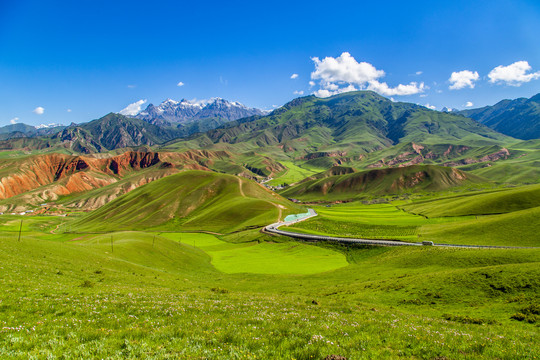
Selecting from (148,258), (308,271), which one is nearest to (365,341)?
(308,271)

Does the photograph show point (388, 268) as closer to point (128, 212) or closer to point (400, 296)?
point (400, 296)

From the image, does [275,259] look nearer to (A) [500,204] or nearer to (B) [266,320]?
(B) [266,320]

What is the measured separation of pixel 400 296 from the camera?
2888 cm

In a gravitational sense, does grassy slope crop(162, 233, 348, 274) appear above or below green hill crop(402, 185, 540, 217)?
below

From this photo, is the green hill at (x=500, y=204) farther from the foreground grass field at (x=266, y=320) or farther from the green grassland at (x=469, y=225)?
the foreground grass field at (x=266, y=320)

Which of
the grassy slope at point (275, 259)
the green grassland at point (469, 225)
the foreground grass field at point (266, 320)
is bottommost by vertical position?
the grassy slope at point (275, 259)

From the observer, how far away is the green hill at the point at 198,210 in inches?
5482

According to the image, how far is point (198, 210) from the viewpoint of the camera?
575ft

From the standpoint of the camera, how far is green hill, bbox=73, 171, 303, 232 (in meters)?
139

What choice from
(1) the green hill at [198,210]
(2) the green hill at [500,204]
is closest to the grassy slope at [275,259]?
(1) the green hill at [198,210]

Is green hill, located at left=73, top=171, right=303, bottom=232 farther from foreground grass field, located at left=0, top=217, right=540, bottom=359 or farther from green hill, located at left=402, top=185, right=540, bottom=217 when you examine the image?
foreground grass field, located at left=0, top=217, right=540, bottom=359

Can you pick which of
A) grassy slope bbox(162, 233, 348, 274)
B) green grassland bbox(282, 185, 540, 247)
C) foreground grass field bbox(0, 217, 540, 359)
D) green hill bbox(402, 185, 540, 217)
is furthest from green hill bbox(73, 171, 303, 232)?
foreground grass field bbox(0, 217, 540, 359)

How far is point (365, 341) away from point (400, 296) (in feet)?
69.5

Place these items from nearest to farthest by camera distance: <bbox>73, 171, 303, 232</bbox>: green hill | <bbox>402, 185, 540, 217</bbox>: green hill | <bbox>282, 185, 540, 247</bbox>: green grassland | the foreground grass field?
the foreground grass field → <bbox>282, 185, 540, 247</bbox>: green grassland → <bbox>402, 185, 540, 217</bbox>: green hill → <bbox>73, 171, 303, 232</bbox>: green hill
